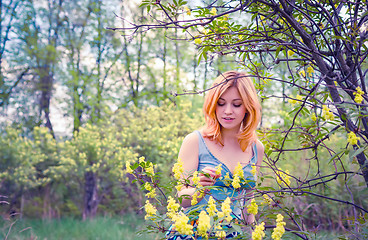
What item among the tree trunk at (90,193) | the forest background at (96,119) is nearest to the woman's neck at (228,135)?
the forest background at (96,119)

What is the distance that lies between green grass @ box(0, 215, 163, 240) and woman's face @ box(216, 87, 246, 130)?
3233mm

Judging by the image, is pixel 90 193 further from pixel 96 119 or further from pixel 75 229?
pixel 96 119

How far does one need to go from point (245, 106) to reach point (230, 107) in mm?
91

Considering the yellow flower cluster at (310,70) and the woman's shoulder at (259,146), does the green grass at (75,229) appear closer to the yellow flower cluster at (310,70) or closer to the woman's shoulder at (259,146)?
the woman's shoulder at (259,146)

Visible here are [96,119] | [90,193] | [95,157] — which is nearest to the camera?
[95,157]

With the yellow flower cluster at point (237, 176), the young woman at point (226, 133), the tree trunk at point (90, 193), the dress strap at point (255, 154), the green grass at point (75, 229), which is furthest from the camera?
the tree trunk at point (90, 193)

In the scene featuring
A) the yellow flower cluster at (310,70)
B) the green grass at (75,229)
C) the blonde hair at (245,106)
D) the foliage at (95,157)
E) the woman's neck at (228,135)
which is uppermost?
the yellow flower cluster at (310,70)

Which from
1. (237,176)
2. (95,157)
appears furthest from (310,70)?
(95,157)

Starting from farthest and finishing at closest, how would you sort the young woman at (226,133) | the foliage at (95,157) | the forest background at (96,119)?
the foliage at (95,157), the forest background at (96,119), the young woman at (226,133)

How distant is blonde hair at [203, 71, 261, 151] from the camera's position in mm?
1845

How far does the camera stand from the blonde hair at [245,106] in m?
1.84

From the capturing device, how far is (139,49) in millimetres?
11188

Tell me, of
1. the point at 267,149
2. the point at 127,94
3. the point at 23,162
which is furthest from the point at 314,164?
the point at 127,94

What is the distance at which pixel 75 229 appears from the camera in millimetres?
5586
